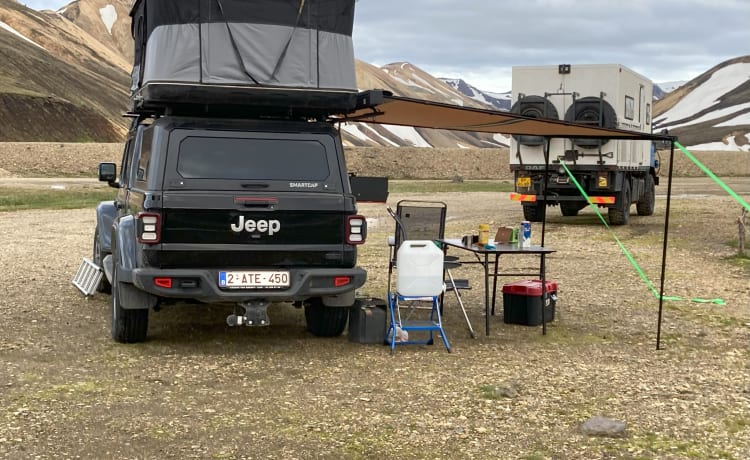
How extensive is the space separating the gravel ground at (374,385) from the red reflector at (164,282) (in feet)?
2.13

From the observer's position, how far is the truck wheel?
825 centimetres

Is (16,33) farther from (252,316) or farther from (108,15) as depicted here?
(252,316)

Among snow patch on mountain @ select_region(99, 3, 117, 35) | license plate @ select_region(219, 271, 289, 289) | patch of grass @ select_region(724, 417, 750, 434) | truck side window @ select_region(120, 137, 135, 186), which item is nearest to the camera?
patch of grass @ select_region(724, 417, 750, 434)

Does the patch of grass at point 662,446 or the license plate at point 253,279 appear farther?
the license plate at point 253,279

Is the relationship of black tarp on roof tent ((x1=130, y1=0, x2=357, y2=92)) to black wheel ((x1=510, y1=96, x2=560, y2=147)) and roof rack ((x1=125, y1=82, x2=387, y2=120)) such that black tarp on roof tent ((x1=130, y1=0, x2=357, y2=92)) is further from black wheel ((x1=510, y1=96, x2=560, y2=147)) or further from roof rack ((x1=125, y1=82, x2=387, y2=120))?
black wheel ((x1=510, y1=96, x2=560, y2=147))

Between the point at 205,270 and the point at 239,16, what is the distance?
2.24 metres

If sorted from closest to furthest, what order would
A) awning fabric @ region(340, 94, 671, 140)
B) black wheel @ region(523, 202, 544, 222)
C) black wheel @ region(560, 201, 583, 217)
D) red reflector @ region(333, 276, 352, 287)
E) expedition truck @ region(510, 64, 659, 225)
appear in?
1. red reflector @ region(333, 276, 352, 287)
2. awning fabric @ region(340, 94, 671, 140)
3. expedition truck @ region(510, 64, 659, 225)
4. black wheel @ region(523, 202, 544, 222)
5. black wheel @ region(560, 201, 583, 217)

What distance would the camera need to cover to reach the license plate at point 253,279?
7.21 meters

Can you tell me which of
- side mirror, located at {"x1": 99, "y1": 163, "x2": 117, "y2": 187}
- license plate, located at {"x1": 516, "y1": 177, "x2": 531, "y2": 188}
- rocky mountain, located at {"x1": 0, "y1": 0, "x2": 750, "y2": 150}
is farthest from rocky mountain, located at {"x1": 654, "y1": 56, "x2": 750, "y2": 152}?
side mirror, located at {"x1": 99, "y1": 163, "x2": 117, "y2": 187}

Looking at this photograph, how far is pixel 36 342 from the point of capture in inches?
317

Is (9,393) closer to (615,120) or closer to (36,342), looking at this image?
(36,342)

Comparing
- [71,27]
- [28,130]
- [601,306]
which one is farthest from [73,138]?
[601,306]

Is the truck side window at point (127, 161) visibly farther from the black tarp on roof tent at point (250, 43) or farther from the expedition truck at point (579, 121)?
the expedition truck at point (579, 121)

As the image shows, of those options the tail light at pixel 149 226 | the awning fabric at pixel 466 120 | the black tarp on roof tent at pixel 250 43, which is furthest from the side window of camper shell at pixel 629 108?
the tail light at pixel 149 226
